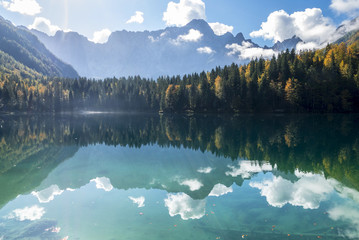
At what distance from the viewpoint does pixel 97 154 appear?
34.9 metres

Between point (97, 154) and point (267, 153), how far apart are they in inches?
944

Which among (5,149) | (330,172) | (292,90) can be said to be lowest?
(5,149)

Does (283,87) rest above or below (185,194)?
above

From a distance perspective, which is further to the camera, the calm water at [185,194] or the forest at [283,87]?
the forest at [283,87]

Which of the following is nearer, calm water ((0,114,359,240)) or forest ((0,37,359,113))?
calm water ((0,114,359,240))

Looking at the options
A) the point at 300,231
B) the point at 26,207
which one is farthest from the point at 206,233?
the point at 26,207

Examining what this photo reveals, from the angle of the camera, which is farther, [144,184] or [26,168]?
[26,168]

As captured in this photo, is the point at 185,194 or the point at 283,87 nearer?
the point at 185,194

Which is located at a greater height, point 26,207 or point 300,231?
point 300,231

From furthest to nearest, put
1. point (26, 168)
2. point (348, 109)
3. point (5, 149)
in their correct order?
1. point (348, 109)
2. point (5, 149)
3. point (26, 168)

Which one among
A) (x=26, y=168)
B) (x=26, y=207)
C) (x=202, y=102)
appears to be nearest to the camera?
(x=26, y=207)

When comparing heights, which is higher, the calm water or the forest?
the forest

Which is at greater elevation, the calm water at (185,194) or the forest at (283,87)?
the forest at (283,87)

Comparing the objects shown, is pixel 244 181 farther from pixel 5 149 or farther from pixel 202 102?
pixel 202 102
